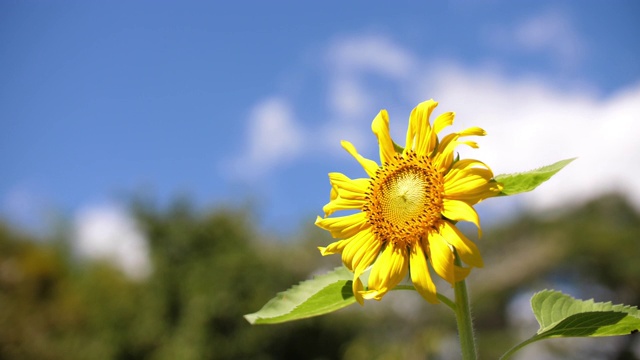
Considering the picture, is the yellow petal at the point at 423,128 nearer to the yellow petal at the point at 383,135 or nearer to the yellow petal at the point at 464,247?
the yellow petal at the point at 383,135

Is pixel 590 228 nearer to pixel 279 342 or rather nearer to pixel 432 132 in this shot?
pixel 279 342

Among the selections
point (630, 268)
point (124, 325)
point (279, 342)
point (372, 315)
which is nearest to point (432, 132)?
point (279, 342)

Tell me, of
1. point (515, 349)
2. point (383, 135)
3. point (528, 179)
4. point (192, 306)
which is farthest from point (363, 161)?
point (192, 306)

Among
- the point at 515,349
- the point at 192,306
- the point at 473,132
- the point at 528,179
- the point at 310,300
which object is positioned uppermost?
the point at 192,306

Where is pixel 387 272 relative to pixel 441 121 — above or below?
Result: below

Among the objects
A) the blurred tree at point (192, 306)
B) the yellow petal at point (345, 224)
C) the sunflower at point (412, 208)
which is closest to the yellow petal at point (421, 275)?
the sunflower at point (412, 208)

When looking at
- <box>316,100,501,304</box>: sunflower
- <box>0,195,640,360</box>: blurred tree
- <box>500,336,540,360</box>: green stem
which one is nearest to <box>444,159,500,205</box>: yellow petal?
<box>316,100,501,304</box>: sunflower

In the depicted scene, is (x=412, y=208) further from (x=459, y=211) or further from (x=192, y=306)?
(x=192, y=306)
